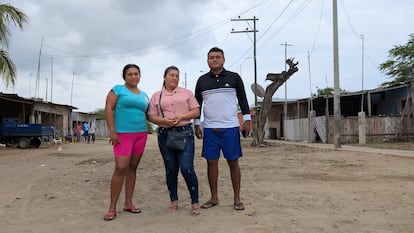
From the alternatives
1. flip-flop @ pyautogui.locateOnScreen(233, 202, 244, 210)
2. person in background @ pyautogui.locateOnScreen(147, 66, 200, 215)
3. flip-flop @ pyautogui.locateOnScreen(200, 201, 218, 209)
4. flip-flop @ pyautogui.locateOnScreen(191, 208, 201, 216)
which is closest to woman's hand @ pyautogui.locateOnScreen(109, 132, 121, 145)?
person in background @ pyautogui.locateOnScreen(147, 66, 200, 215)

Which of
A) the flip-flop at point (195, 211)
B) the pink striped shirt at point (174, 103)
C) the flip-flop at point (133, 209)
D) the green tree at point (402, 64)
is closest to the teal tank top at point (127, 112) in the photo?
the pink striped shirt at point (174, 103)

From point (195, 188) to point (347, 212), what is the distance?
1628 mm

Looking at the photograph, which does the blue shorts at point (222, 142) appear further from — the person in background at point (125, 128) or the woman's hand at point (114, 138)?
the woman's hand at point (114, 138)

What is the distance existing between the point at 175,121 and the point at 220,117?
548 mm

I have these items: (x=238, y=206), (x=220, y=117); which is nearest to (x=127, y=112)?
(x=220, y=117)

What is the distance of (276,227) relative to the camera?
3.64 m

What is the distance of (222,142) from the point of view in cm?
448

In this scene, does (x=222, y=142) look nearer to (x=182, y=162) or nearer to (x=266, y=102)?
(x=182, y=162)

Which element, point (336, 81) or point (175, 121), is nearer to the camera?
point (175, 121)

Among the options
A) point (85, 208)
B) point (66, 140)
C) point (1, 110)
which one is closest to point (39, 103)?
point (1, 110)

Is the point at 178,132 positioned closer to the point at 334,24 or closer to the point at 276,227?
the point at 276,227

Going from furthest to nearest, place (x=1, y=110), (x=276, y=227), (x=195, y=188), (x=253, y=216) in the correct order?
(x=1, y=110), (x=195, y=188), (x=253, y=216), (x=276, y=227)

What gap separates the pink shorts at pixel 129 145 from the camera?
4.20 metres

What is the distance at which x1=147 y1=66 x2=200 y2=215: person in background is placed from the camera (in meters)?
4.27
